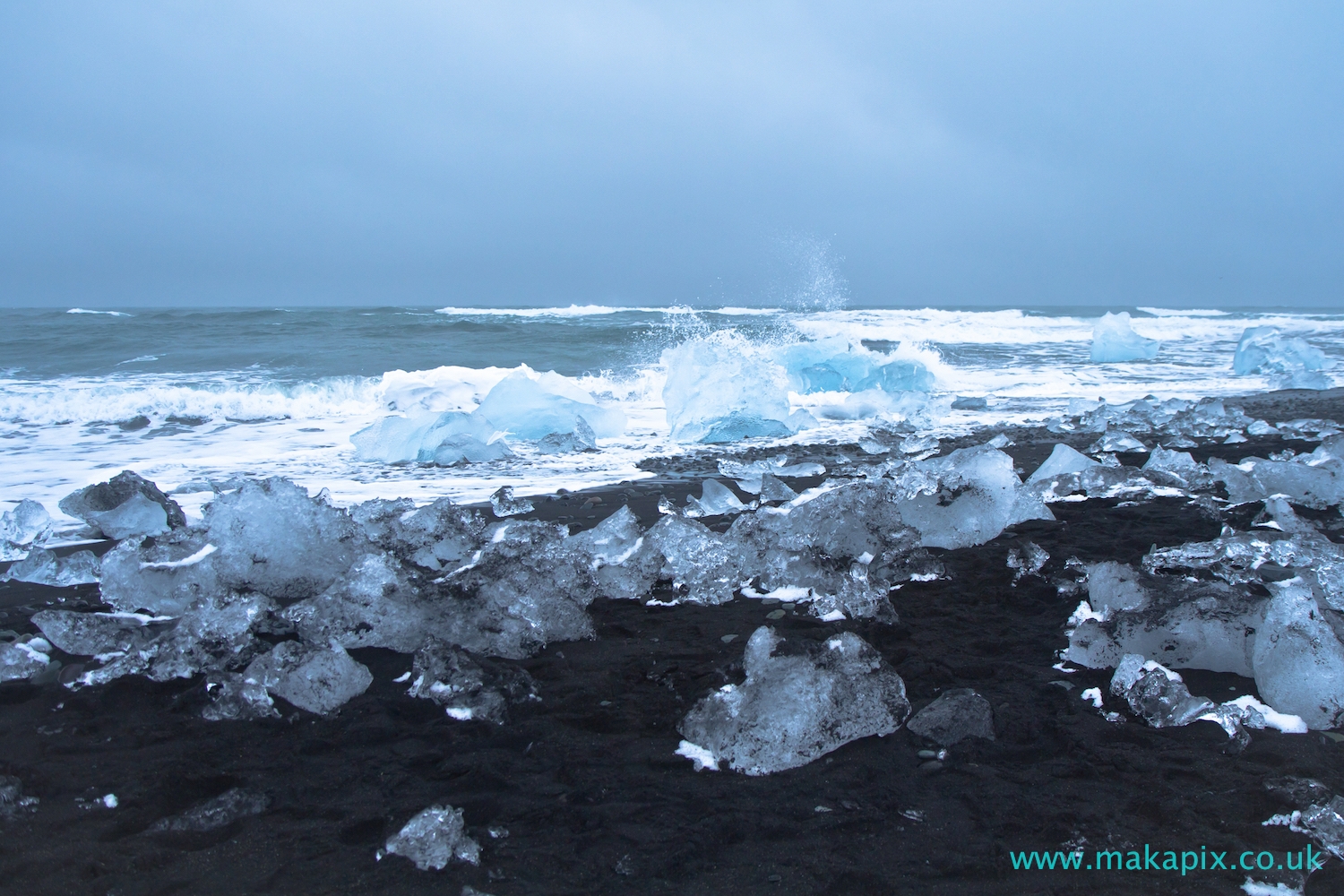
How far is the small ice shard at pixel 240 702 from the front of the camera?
2096 millimetres

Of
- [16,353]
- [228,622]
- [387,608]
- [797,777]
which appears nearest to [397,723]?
[387,608]

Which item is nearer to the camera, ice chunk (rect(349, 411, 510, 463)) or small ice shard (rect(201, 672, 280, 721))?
small ice shard (rect(201, 672, 280, 721))

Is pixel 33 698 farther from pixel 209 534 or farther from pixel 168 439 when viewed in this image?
pixel 168 439

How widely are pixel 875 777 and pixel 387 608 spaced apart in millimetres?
1585

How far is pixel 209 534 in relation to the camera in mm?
3006

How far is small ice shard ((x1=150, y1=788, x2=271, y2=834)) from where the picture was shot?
1631 mm

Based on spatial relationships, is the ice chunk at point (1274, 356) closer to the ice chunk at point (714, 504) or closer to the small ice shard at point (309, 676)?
the ice chunk at point (714, 504)

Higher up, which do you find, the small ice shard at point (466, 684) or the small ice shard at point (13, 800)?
the small ice shard at point (466, 684)

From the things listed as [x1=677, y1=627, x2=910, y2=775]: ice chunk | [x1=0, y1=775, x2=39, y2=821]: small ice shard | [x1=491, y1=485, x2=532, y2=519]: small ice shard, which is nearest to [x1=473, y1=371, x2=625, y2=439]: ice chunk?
[x1=491, y1=485, x2=532, y2=519]: small ice shard

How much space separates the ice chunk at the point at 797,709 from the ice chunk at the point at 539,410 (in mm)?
4963

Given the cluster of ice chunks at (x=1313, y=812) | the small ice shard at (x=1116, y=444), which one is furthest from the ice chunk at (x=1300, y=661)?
the small ice shard at (x=1116, y=444)

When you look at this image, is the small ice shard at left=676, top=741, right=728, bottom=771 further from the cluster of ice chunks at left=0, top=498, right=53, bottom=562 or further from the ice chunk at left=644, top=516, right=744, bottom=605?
the cluster of ice chunks at left=0, top=498, right=53, bottom=562

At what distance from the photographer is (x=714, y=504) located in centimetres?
420

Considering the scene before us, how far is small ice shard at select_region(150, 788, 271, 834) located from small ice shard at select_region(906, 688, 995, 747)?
58.6 inches
